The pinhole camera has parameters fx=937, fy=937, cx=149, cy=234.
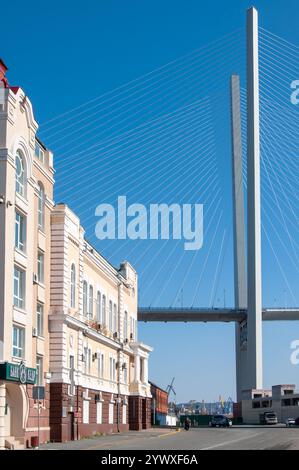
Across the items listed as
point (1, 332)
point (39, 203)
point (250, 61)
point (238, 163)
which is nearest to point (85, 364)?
point (39, 203)

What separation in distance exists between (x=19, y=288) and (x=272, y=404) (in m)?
78.2

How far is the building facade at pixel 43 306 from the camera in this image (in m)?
37.0

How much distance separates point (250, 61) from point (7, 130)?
47.3 meters

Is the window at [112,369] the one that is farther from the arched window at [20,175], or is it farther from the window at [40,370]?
the arched window at [20,175]

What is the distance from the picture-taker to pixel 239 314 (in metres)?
109

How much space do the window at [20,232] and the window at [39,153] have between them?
15.4 feet

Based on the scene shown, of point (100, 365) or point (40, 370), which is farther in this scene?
point (100, 365)

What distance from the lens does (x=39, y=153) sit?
143ft

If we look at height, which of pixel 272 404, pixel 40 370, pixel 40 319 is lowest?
pixel 272 404

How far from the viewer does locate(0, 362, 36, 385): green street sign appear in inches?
1363

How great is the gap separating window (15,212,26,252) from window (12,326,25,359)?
3.38m

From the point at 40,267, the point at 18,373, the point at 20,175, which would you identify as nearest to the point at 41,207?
the point at 40,267

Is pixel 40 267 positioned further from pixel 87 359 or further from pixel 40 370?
pixel 87 359

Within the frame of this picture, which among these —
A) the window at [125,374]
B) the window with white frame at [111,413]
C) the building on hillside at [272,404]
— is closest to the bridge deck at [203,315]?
the building on hillside at [272,404]
